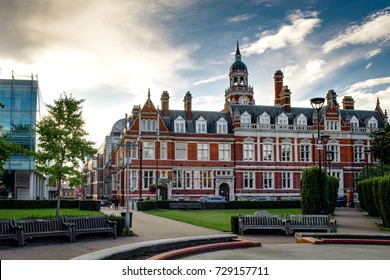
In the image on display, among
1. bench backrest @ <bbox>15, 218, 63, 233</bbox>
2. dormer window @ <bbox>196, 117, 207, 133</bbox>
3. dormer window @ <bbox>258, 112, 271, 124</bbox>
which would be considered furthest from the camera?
dormer window @ <bbox>258, 112, 271, 124</bbox>

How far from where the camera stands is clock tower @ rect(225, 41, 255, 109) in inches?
2940

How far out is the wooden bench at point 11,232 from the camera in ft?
48.1

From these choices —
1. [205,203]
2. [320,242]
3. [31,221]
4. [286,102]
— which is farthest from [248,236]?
[286,102]

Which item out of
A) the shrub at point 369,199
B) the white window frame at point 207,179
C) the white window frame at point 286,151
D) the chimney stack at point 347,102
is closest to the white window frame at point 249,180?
the white window frame at point 207,179

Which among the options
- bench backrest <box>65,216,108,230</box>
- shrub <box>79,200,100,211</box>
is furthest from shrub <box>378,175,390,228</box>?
shrub <box>79,200,100,211</box>

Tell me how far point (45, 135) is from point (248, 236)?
50.8 feet

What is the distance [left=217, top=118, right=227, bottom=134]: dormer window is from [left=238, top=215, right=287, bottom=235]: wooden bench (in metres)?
37.5

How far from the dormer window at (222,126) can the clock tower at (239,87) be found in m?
16.9

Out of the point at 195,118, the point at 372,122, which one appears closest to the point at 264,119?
the point at 195,118

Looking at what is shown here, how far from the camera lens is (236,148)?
5734 centimetres

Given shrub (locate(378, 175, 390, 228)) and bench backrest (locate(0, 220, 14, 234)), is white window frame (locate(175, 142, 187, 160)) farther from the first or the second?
bench backrest (locate(0, 220, 14, 234))

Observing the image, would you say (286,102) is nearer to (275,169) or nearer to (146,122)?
(275,169)

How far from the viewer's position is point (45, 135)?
95.5 ft

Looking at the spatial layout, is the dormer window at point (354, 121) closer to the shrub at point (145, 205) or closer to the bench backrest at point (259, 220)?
the shrub at point (145, 205)
